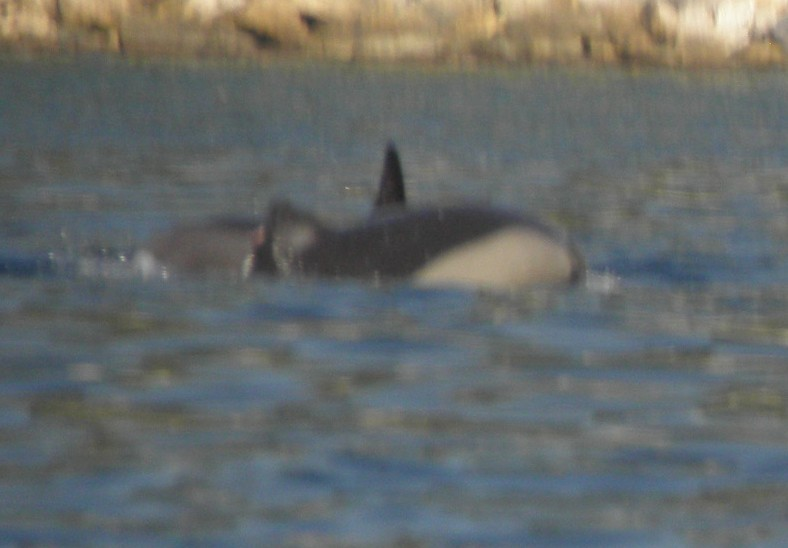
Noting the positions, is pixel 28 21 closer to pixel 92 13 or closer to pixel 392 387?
pixel 92 13

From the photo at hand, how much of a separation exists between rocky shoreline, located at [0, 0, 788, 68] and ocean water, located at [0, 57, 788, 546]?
1242 inches

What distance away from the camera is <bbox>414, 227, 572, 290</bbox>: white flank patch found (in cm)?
1120

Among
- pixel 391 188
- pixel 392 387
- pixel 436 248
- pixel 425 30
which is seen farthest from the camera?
pixel 425 30

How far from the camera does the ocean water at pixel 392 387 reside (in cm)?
645

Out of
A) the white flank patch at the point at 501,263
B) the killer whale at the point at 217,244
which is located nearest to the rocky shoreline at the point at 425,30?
the killer whale at the point at 217,244

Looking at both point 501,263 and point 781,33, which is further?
point 781,33

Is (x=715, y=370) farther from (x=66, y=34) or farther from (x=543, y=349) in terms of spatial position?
(x=66, y=34)

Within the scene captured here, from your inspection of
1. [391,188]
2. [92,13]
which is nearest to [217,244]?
[391,188]

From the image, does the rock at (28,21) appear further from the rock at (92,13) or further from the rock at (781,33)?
the rock at (781,33)

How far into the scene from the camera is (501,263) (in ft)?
36.9

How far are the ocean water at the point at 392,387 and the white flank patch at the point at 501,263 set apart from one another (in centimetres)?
13

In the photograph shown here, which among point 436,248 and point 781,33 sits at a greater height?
point 781,33

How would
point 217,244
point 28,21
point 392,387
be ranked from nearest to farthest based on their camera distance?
point 392,387 → point 217,244 → point 28,21

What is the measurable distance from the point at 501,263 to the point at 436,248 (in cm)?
36
